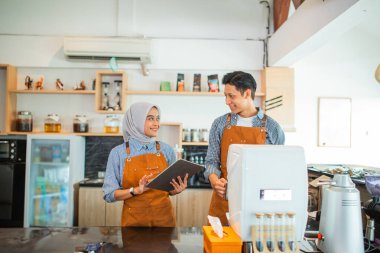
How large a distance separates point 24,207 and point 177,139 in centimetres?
218

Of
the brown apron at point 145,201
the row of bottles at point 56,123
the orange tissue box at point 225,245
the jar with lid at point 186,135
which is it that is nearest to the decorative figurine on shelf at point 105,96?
the row of bottles at point 56,123

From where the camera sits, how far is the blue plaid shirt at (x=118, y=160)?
2.20 metres

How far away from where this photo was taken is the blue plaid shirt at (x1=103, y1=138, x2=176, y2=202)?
2203mm

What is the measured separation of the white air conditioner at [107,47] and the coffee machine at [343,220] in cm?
355

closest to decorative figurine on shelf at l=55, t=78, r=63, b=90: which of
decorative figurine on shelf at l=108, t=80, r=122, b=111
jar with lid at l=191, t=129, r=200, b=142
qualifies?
decorative figurine on shelf at l=108, t=80, r=122, b=111

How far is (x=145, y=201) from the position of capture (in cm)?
220

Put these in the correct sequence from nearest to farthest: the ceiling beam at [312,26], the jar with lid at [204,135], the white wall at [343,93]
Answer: the ceiling beam at [312,26]
the jar with lid at [204,135]
the white wall at [343,93]

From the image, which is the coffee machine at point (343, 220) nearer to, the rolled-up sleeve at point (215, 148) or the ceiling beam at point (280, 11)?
the rolled-up sleeve at point (215, 148)

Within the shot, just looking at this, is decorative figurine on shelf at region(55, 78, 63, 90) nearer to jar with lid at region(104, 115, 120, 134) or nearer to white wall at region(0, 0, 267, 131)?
white wall at region(0, 0, 267, 131)

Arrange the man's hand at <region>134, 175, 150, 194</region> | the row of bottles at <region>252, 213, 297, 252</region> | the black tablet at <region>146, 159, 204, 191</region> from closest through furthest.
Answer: the row of bottles at <region>252, 213, 297, 252</region>
the black tablet at <region>146, 159, 204, 191</region>
the man's hand at <region>134, 175, 150, 194</region>

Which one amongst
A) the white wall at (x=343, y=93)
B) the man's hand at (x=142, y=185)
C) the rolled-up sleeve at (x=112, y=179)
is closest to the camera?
the man's hand at (x=142, y=185)

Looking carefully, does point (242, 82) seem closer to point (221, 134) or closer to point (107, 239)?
point (221, 134)

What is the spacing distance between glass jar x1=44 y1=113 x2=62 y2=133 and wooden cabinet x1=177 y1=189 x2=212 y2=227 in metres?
1.98

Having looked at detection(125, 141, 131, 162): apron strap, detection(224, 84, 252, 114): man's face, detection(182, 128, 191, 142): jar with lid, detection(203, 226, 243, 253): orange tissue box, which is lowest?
detection(203, 226, 243, 253): orange tissue box
